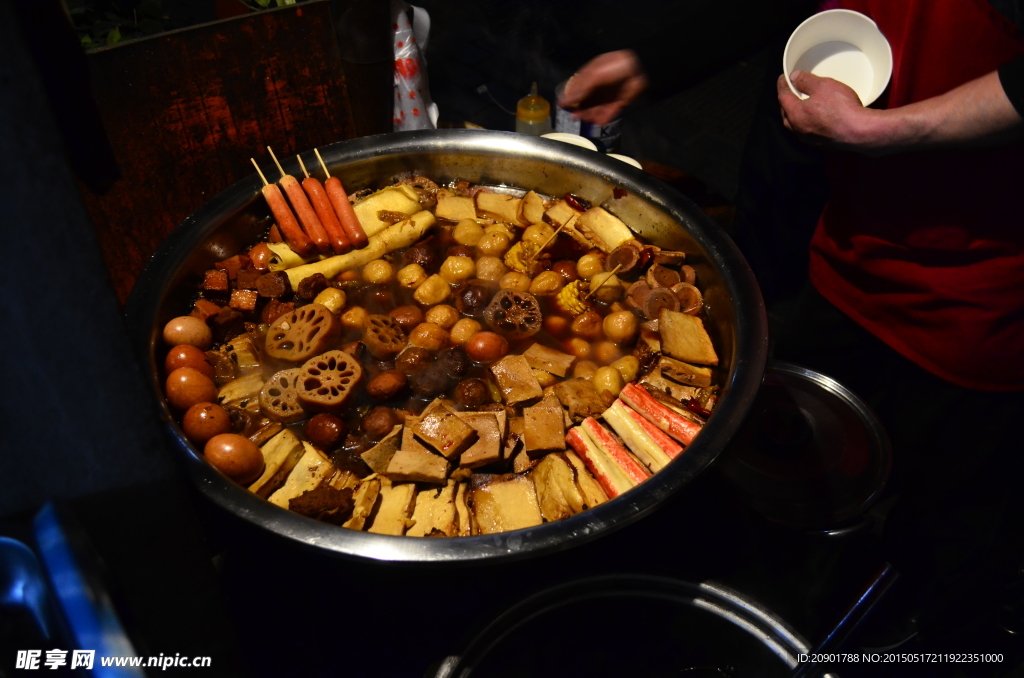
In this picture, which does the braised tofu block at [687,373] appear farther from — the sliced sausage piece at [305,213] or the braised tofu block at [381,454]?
the sliced sausage piece at [305,213]

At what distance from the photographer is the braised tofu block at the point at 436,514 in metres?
2.17

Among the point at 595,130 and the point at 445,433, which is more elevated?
the point at 595,130

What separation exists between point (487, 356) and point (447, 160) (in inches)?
55.0

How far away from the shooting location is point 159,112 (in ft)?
11.1

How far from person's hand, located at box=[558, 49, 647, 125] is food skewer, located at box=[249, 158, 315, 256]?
1475 mm

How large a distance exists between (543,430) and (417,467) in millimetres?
516

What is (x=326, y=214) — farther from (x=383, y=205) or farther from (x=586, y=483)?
(x=586, y=483)

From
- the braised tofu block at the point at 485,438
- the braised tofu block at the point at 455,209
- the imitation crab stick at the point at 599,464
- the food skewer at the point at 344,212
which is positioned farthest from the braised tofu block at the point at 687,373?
the food skewer at the point at 344,212

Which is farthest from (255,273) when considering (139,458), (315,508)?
(139,458)

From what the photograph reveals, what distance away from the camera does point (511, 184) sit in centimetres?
369

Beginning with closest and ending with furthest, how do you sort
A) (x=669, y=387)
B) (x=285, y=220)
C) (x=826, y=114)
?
1. (x=826, y=114)
2. (x=669, y=387)
3. (x=285, y=220)

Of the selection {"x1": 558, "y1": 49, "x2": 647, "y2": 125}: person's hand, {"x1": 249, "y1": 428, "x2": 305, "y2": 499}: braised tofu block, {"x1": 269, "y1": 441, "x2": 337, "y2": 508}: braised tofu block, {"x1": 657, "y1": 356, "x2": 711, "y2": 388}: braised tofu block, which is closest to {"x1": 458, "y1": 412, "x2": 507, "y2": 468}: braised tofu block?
{"x1": 269, "y1": 441, "x2": 337, "y2": 508}: braised tofu block

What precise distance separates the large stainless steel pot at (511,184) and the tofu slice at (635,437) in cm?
23

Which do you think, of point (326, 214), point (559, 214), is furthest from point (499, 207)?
point (326, 214)
